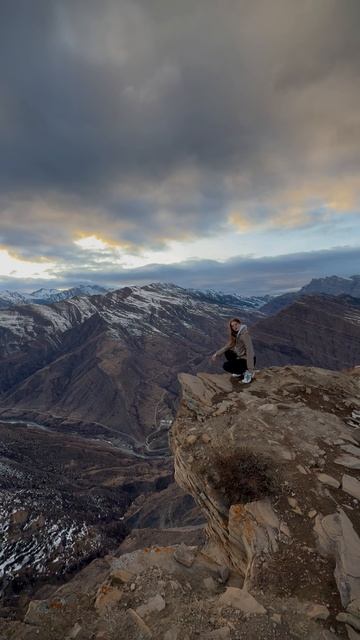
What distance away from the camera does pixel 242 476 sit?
13.2 m

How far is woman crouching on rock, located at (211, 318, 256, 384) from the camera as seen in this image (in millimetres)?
17891

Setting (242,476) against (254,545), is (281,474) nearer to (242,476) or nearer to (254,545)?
(242,476)

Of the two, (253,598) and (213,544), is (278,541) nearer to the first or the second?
(253,598)

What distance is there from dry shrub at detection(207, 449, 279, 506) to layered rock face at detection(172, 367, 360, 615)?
0.13ft

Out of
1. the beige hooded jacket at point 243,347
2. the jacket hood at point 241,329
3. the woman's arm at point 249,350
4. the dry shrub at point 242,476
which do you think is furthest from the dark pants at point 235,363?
the dry shrub at point 242,476

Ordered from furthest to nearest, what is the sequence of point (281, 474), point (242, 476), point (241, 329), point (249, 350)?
point (249, 350)
point (241, 329)
point (242, 476)
point (281, 474)

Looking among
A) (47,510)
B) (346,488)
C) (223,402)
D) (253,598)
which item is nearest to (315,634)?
(253,598)

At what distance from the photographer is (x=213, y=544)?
15.6 metres

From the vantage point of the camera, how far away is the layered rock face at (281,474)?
9242 millimetres

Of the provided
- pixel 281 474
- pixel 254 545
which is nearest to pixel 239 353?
pixel 281 474

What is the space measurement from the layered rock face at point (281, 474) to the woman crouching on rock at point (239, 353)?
73 cm

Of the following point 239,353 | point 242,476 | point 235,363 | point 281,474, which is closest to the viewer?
point 281,474

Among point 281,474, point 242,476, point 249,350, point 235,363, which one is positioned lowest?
point 242,476

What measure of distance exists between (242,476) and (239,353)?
755cm
